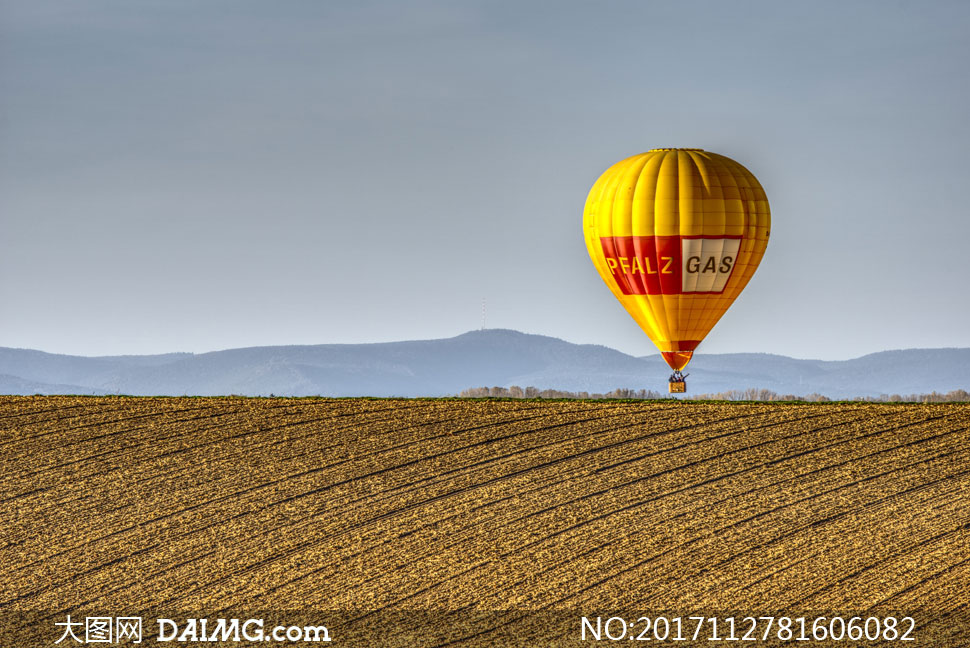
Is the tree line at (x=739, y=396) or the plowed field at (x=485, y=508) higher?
the tree line at (x=739, y=396)

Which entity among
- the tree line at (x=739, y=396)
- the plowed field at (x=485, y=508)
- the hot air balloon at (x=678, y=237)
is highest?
the hot air balloon at (x=678, y=237)

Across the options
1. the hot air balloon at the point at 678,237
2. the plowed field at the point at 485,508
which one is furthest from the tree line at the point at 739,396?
the hot air balloon at the point at 678,237

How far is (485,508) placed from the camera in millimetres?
23828

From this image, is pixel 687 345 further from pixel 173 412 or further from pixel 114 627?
pixel 114 627

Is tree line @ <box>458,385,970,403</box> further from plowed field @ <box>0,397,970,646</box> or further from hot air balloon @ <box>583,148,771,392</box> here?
hot air balloon @ <box>583,148,771,392</box>

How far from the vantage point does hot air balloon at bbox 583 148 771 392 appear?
35438 mm

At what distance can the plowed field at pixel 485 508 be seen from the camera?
20078mm

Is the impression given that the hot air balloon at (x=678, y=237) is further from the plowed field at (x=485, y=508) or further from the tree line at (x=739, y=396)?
the plowed field at (x=485, y=508)

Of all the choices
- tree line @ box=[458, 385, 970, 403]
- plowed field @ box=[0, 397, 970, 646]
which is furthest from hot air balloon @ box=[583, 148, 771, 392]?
plowed field @ box=[0, 397, 970, 646]

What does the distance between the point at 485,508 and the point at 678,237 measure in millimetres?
13800

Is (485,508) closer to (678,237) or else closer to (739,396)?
(739,396)

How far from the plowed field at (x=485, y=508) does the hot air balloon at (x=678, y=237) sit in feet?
20.0

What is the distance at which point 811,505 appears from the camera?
23766 mm

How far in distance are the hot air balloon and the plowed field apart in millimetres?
6105
